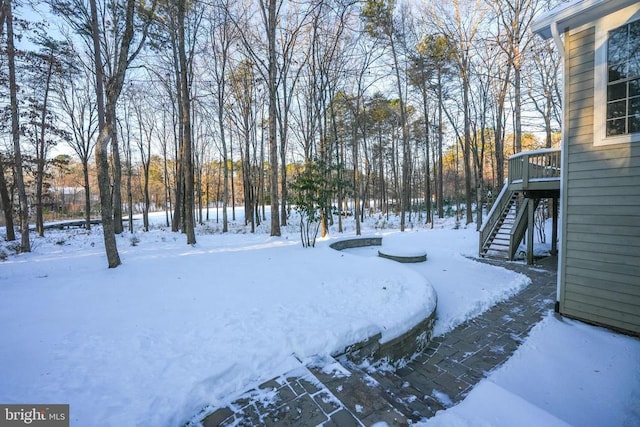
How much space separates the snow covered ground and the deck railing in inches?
107

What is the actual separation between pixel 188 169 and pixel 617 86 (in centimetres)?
878

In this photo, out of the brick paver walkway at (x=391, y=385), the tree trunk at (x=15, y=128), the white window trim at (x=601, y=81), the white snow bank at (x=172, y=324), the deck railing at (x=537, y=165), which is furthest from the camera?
the tree trunk at (x=15, y=128)

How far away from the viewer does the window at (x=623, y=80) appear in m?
3.59

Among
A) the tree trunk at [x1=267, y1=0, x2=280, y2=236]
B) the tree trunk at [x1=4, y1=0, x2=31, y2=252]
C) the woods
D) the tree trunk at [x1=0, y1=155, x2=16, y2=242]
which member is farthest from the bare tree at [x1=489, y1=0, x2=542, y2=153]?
the tree trunk at [x1=0, y1=155, x2=16, y2=242]

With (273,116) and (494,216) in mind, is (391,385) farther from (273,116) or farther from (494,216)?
(273,116)

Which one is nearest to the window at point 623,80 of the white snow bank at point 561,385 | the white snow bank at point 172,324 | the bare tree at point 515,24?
the white snow bank at point 561,385

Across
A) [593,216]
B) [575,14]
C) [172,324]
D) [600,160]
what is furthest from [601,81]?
[172,324]

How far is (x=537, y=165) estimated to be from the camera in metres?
7.07

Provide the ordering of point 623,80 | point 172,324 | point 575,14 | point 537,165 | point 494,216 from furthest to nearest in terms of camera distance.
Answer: point 494,216 → point 537,165 → point 575,14 → point 623,80 → point 172,324

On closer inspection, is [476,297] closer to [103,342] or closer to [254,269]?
[254,269]

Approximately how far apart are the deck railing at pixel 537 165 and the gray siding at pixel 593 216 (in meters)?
2.94

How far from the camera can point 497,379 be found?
118 inches

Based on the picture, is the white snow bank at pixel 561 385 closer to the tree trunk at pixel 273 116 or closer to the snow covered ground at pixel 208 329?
the snow covered ground at pixel 208 329

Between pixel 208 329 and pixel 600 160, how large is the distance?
5.67m
